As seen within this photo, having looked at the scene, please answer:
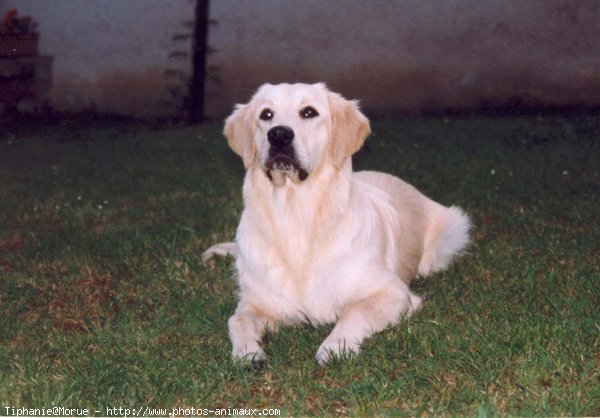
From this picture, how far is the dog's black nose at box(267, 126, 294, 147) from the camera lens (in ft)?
15.3

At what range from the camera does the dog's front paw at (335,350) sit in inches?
156

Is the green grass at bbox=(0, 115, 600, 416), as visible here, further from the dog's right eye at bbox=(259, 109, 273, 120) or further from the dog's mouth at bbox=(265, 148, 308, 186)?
the dog's right eye at bbox=(259, 109, 273, 120)

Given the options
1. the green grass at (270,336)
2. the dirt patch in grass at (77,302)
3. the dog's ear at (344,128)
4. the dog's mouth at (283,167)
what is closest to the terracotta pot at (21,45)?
the green grass at (270,336)

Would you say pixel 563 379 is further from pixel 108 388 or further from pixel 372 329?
pixel 108 388

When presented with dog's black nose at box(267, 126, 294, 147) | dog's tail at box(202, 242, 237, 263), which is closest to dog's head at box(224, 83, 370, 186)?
dog's black nose at box(267, 126, 294, 147)

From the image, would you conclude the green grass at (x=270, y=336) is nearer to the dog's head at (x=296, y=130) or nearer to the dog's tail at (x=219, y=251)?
the dog's tail at (x=219, y=251)

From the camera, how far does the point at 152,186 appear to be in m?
10.3

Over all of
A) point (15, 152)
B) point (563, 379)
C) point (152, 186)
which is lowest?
point (15, 152)

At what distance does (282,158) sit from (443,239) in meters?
2.23

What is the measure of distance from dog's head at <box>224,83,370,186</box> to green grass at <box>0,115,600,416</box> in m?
1.03

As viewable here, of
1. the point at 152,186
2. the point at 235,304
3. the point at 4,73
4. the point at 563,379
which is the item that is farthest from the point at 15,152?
the point at 563,379

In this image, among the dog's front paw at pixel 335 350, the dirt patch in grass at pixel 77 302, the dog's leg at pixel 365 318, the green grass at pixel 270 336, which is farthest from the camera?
the dirt patch in grass at pixel 77 302

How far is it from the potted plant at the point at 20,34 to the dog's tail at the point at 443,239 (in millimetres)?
11466

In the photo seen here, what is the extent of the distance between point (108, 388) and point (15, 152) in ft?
41.4
